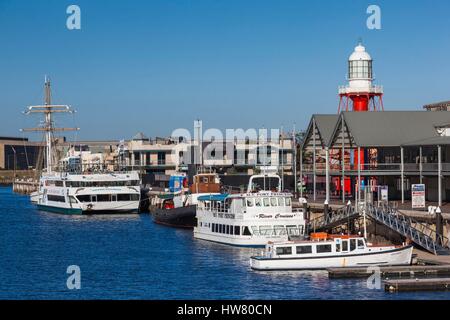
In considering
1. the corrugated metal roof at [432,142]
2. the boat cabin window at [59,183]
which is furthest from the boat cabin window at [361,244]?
the boat cabin window at [59,183]

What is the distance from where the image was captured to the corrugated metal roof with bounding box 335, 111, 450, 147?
80.2 meters

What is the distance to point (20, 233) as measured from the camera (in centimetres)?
8338

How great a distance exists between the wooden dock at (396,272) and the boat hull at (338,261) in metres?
1.71

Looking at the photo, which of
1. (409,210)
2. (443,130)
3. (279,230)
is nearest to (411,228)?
(409,210)

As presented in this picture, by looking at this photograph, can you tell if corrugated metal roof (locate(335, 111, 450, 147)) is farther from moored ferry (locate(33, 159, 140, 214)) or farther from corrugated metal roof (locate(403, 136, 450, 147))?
moored ferry (locate(33, 159, 140, 214))

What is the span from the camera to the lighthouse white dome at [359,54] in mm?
100812

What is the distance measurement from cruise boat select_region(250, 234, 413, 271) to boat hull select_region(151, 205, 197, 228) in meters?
32.4

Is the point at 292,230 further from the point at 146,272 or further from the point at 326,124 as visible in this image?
the point at 326,124

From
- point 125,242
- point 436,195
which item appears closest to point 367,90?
point 436,195

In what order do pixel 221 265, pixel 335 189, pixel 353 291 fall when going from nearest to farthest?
pixel 353 291 → pixel 221 265 → pixel 335 189

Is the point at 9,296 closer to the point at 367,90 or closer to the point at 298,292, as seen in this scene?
the point at 298,292

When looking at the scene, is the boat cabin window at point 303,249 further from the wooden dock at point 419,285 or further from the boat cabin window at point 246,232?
the boat cabin window at point 246,232

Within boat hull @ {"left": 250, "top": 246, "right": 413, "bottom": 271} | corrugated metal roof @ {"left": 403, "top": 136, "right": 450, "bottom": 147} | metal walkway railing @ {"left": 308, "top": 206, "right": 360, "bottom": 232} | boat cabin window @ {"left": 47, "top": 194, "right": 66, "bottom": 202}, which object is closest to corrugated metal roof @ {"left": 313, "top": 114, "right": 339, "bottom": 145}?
corrugated metal roof @ {"left": 403, "top": 136, "right": 450, "bottom": 147}

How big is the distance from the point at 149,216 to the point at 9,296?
63650 millimetres
